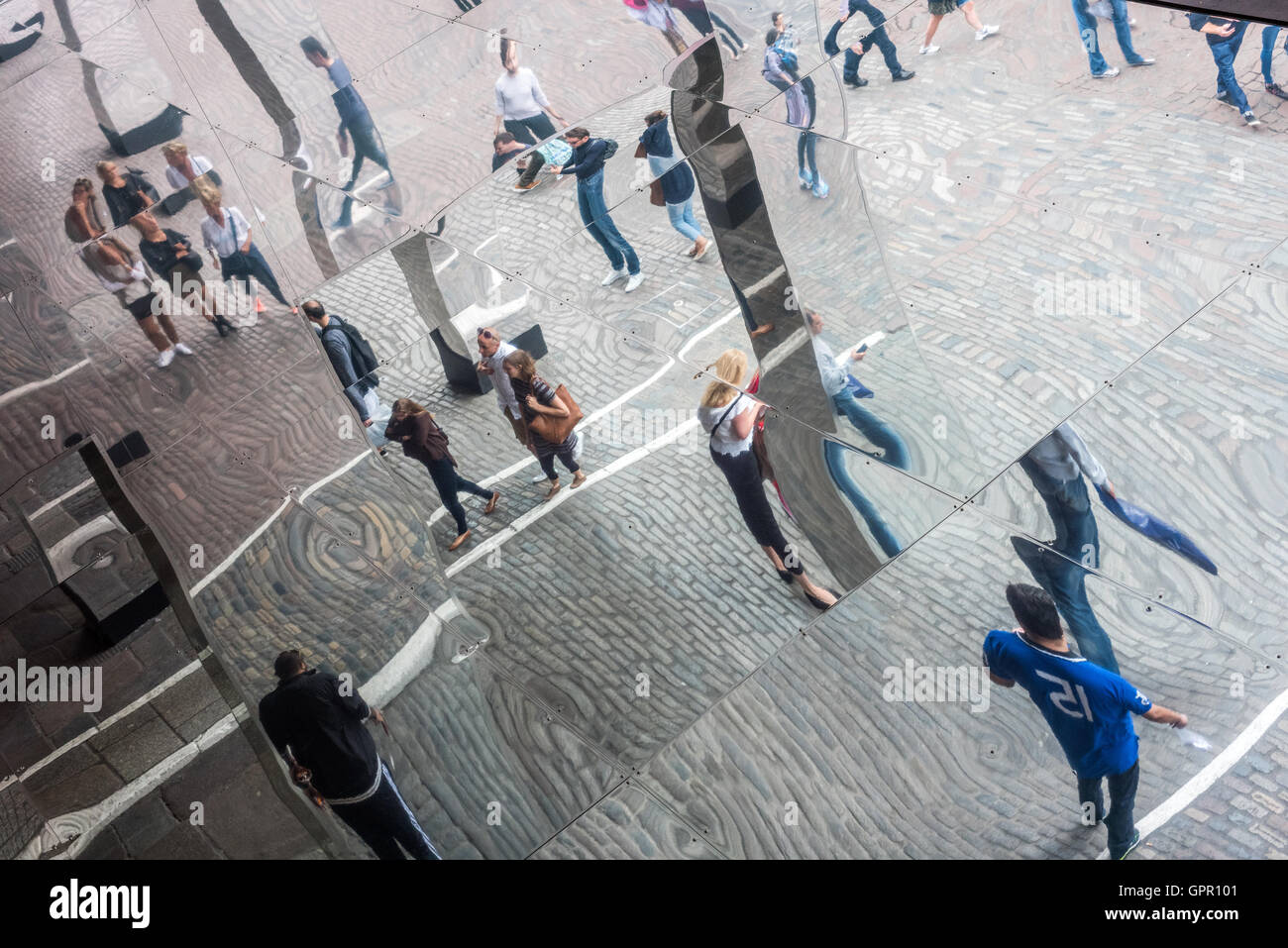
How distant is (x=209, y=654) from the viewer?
5.16m

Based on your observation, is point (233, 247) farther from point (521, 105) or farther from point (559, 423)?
point (559, 423)

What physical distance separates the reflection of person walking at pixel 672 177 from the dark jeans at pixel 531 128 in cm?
67

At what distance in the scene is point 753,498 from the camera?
4.87 meters

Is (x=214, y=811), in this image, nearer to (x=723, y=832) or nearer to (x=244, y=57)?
(x=723, y=832)

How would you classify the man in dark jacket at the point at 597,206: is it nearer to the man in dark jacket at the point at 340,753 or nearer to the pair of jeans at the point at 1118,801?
the man in dark jacket at the point at 340,753

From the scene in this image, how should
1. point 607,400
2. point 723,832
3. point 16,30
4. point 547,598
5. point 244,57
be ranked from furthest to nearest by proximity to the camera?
1. point 16,30
2. point 244,57
3. point 607,400
4. point 547,598
5. point 723,832

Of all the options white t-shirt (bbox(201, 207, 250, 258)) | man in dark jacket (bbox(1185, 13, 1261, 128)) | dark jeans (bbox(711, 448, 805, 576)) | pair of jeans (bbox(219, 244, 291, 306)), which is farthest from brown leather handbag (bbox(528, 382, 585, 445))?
man in dark jacket (bbox(1185, 13, 1261, 128))

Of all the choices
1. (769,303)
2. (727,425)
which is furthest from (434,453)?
(769,303)

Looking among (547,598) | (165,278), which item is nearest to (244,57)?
(165,278)

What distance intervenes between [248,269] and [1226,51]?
541cm

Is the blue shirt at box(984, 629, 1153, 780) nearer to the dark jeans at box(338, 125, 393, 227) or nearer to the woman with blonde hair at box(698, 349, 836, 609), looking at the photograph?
the woman with blonde hair at box(698, 349, 836, 609)

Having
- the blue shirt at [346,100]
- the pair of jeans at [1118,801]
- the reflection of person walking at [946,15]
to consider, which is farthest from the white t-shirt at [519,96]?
the pair of jeans at [1118,801]

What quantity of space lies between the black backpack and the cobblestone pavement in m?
0.08

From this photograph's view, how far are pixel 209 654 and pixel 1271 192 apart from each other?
4932mm
